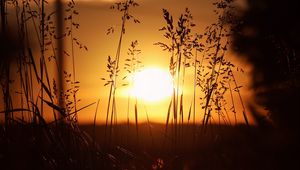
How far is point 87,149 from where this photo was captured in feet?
7.33

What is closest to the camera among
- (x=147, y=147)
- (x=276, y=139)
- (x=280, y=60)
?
(x=276, y=139)

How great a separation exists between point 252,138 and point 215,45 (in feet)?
6.92

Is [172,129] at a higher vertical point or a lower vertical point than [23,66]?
lower

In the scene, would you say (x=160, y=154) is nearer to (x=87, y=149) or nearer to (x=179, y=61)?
(x=87, y=149)

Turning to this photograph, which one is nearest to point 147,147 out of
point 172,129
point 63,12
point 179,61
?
point 172,129

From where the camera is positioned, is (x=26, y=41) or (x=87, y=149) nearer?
(x=87, y=149)

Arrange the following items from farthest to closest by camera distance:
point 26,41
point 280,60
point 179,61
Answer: point 179,61 < point 26,41 < point 280,60

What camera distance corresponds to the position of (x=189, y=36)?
289 cm

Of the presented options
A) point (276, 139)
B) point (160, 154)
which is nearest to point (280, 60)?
point (160, 154)

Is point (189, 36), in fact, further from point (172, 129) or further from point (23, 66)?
point (23, 66)

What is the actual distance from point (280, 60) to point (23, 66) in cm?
163

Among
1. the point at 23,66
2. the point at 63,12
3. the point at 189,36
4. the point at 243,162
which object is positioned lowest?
the point at 243,162

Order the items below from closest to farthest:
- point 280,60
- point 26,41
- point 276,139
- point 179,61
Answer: point 276,139 → point 280,60 → point 26,41 → point 179,61

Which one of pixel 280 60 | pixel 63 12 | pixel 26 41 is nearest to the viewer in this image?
pixel 280 60
